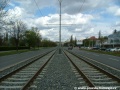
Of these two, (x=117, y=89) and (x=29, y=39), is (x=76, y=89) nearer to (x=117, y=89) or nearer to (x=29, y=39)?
(x=117, y=89)

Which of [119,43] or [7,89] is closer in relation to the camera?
[7,89]

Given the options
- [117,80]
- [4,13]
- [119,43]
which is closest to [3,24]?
[4,13]

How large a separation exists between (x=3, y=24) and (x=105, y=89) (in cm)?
4014

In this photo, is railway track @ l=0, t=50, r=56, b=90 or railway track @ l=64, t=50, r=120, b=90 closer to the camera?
railway track @ l=0, t=50, r=56, b=90

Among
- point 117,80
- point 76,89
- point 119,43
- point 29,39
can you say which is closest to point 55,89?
point 76,89

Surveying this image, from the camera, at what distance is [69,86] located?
1062 centimetres

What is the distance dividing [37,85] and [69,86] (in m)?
1.37

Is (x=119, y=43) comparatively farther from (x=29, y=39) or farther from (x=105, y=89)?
(x=105, y=89)

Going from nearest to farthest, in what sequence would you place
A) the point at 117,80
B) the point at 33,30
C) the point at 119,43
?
the point at 117,80 < the point at 33,30 < the point at 119,43

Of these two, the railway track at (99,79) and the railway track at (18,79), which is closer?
the railway track at (18,79)

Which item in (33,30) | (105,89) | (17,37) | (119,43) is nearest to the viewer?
(105,89)

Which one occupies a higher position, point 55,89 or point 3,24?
point 3,24

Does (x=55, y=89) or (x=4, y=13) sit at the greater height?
(x=4, y=13)

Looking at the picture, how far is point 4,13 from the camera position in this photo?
47688 millimetres
